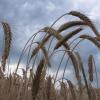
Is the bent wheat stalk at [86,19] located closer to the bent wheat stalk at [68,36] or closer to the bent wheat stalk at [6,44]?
the bent wheat stalk at [68,36]

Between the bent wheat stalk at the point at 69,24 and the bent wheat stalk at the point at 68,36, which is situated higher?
the bent wheat stalk at the point at 69,24

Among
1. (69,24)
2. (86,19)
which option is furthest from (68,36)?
(86,19)

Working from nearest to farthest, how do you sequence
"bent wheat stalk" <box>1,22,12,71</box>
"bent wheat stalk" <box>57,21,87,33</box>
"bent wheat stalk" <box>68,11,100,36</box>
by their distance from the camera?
"bent wheat stalk" <box>68,11,100,36</box> < "bent wheat stalk" <box>57,21,87,33</box> < "bent wheat stalk" <box>1,22,12,71</box>

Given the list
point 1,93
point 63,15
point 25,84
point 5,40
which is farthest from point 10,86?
point 63,15

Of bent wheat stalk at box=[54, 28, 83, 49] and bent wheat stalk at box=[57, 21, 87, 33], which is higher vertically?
bent wheat stalk at box=[57, 21, 87, 33]

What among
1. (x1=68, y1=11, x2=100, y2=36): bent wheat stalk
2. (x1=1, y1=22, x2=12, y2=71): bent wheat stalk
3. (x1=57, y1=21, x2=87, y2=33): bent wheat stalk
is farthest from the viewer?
(x1=1, y1=22, x2=12, y2=71): bent wheat stalk

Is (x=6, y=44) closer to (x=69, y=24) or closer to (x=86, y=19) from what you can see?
(x=69, y=24)

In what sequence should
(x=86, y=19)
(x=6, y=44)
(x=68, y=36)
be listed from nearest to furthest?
1. (x=86, y=19)
2. (x=68, y=36)
3. (x=6, y=44)

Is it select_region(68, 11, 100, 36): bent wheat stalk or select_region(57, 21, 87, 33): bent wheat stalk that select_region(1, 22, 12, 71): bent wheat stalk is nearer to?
select_region(57, 21, 87, 33): bent wheat stalk

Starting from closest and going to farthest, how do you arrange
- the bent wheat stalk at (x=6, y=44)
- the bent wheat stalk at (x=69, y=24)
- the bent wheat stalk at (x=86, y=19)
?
1. the bent wheat stalk at (x=86, y=19)
2. the bent wheat stalk at (x=69, y=24)
3. the bent wheat stalk at (x=6, y=44)

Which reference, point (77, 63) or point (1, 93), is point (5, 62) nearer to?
point (1, 93)

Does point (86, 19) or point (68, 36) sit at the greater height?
point (86, 19)

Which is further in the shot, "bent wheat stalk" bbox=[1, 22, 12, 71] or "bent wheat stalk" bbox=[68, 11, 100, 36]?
"bent wheat stalk" bbox=[1, 22, 12, 71]

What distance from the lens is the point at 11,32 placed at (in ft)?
13.5
